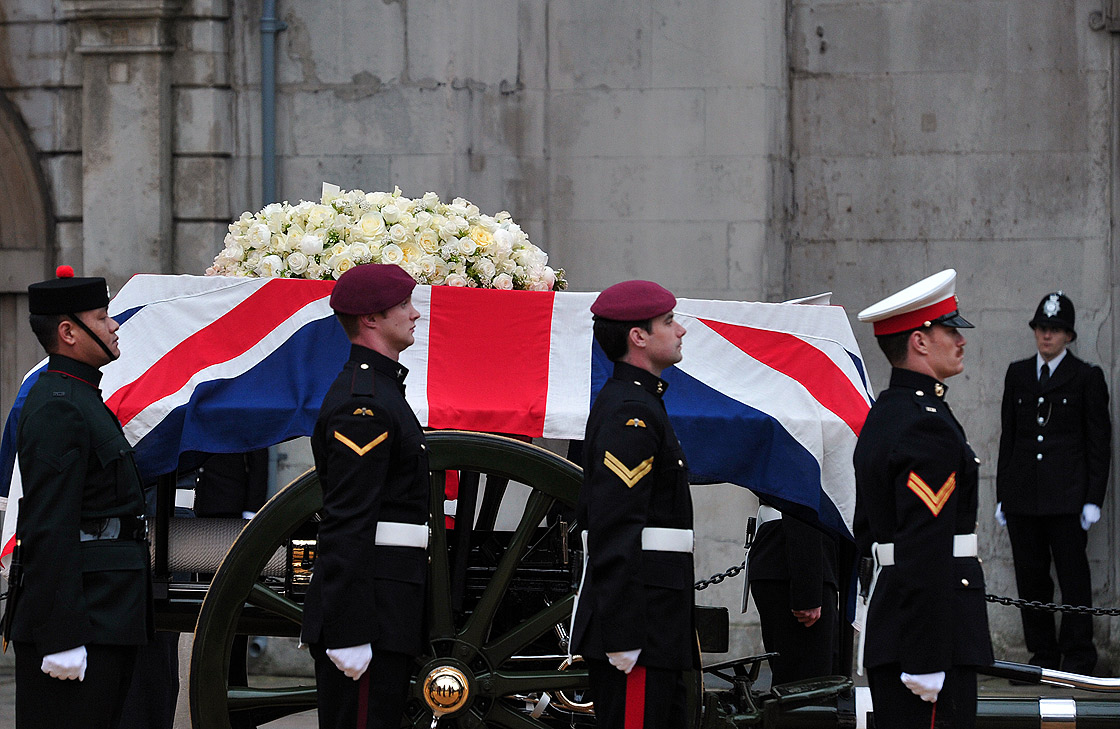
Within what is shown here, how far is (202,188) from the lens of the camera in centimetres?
729

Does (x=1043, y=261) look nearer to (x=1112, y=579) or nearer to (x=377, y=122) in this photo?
(x=1112, y=579)

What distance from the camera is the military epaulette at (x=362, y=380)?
355 cm

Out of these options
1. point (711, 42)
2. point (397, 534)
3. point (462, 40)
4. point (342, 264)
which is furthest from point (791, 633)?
point (462, 40)

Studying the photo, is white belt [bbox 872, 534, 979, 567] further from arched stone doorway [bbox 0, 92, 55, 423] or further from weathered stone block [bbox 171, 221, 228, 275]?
arched stone doorway [bbox 0, 92, 55, 423]

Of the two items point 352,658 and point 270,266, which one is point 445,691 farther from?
point 270,266

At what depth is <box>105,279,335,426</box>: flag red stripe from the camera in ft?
13.5

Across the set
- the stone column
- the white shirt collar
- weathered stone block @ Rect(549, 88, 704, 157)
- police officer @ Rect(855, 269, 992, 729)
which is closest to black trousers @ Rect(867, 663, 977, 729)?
police officer @ Rect(855, 269, 992, 729)

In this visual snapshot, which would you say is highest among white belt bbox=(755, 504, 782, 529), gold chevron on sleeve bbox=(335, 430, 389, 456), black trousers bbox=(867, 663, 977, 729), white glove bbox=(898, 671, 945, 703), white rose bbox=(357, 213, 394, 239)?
white rose bbox=(357, 213, 394, 239)

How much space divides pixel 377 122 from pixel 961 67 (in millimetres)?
2901

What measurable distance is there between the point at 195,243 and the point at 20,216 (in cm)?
96

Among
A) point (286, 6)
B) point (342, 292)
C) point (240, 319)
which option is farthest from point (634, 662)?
point (286, 6)

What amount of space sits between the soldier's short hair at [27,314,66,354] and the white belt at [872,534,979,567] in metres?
2.13

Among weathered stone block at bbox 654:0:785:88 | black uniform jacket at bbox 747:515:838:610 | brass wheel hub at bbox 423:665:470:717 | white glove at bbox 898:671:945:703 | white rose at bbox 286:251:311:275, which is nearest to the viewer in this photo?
white glove at bbox 898:671:945:703

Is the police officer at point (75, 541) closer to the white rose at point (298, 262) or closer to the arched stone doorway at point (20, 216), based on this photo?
the white rose at point (298, 262)
